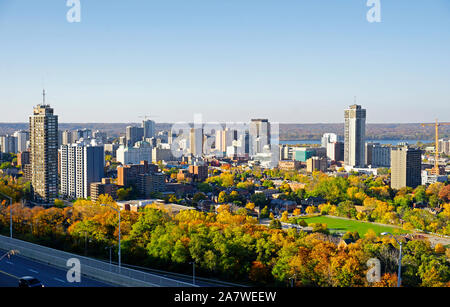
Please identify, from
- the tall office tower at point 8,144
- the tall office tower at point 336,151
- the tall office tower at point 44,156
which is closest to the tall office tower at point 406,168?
the tall office tower at point 336,151

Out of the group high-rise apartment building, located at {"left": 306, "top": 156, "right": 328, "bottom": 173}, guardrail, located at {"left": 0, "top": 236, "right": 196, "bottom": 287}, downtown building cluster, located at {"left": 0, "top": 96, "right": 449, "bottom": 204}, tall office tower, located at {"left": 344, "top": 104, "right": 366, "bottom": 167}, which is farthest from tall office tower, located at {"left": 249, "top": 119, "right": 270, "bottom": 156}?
guardrail, located at {"left": 0, "top": 236, "right": 196, "bottom": 287}

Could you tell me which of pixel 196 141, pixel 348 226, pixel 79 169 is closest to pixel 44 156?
pixel 79 169

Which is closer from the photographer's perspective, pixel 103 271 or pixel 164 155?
pixel 103 271

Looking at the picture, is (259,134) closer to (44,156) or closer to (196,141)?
(196,141)

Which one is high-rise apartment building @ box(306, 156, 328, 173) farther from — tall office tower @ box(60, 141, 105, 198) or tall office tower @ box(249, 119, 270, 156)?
tall office tower @ box(60, 141, 105, 198)

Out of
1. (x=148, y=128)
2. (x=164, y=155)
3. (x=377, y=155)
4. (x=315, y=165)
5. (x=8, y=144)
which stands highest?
(x=148, y=128)

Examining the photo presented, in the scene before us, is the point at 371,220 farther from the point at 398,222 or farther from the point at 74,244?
the point at 74,244
